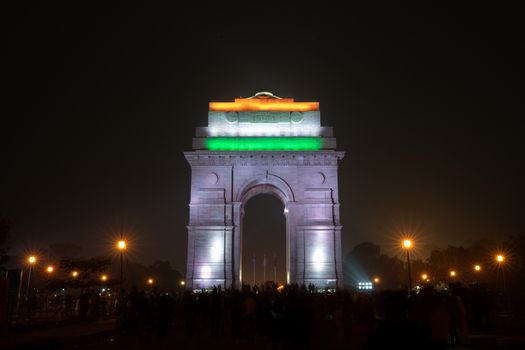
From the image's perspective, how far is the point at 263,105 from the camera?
38656 millimetres

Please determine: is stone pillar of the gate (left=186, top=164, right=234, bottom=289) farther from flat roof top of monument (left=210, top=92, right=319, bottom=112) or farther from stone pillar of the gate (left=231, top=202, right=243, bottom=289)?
flat roof top of monument (left=210, top=92, right=319, bottom=112)

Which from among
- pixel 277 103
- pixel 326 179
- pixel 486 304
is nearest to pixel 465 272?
pixel 326 179

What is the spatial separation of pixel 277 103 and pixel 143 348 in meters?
28.1

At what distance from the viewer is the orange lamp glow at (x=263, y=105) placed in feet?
126

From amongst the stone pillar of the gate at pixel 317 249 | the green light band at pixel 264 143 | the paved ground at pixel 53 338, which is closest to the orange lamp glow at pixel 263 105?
the green light band at pixel 264 143

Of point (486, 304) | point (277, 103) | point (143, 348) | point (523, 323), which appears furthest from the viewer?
point (277, 103)

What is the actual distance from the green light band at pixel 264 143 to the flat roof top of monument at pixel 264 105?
276 centimetres

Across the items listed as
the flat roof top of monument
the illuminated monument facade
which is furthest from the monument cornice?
the flat roof top of monument

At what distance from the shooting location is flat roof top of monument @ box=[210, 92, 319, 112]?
38.4 metres

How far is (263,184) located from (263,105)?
645 centimetres

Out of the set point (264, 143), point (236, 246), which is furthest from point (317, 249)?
point (264, 143)

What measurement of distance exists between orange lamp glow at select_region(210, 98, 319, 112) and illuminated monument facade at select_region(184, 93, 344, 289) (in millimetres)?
81

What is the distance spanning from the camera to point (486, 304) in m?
17.7

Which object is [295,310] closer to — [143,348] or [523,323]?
[143,348]
